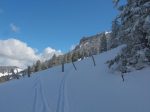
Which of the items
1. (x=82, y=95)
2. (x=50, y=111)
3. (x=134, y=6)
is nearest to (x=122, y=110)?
(x=50, y=111)

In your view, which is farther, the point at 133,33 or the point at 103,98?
the point at 133,33

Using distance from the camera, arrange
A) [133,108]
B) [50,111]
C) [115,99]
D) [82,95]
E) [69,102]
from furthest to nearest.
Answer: [82,95] → [69,102] → [115,99] → [50,111] → [133,108]

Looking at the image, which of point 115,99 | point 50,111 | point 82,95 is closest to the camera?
point 50,111

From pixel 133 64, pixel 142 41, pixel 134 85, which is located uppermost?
pixel 142 41

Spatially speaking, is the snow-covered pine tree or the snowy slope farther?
the snow-covered pine tree

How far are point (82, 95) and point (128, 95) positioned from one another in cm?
399

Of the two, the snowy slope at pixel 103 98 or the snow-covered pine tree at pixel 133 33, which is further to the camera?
the snow-covered pine tree at pixel 133 33

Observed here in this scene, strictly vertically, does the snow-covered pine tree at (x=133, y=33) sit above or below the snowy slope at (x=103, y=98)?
above

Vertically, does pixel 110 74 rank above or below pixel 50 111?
above

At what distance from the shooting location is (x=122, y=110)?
1558cm

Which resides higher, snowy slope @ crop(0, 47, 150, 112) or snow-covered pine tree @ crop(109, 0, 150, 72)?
snow-covered pine tree @ crop(109, 0, 150, 72)

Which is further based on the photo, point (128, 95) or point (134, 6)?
point (134, 6)

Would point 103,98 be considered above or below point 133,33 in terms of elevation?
below

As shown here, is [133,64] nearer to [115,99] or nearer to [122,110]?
[115,99]
